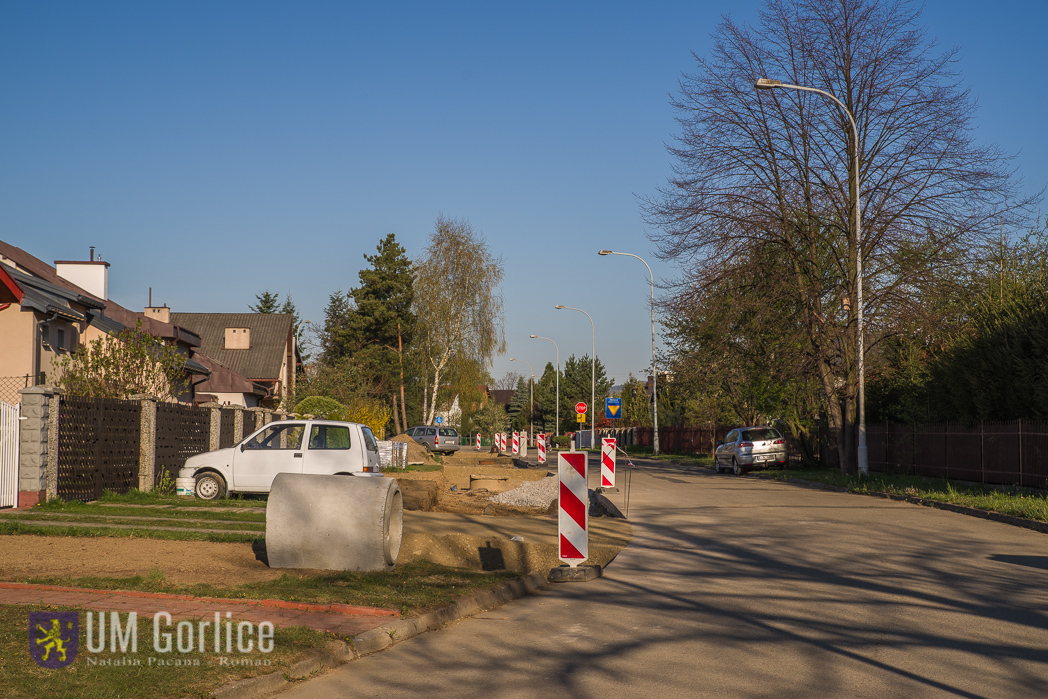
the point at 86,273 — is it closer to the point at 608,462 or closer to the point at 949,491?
the point at 608,462

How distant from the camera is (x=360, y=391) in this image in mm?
51094

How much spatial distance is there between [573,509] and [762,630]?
313 cm

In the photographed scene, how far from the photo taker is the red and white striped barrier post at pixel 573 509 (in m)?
9.95

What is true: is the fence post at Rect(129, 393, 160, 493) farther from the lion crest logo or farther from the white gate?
the lion crest logo

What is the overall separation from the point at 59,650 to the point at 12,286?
18799 mm

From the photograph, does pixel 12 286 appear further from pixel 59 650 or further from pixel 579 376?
pixel 579 376

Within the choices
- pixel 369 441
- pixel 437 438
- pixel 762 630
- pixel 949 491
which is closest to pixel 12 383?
pixel 369 441

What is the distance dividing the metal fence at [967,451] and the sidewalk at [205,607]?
56.2 feet

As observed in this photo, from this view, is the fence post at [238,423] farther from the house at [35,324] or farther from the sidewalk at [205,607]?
the sidewalk at [205,607]

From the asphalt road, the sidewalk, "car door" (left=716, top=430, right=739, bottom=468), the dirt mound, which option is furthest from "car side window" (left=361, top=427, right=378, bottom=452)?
the dirt mound

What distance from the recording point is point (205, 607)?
7043mm

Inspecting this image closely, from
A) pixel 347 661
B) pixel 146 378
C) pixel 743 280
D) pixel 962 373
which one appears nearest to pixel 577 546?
pixel 347 661

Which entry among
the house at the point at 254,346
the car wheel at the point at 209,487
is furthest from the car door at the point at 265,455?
the house at the point at 254,346

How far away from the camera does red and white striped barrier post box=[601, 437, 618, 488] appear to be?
67.8 feet
